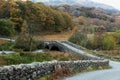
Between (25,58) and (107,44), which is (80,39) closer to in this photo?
(107,44)

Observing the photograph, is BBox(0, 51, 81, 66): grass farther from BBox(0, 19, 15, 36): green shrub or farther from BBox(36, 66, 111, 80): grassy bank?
BBox(0, 19, 15, 36): green shrub

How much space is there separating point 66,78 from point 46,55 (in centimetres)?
3888

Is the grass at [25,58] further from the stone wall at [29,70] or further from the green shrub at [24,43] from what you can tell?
the green shrub at [24,43]

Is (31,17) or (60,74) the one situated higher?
(60,74)

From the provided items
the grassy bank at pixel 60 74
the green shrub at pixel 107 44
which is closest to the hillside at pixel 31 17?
the green shrub at pixel 107 44

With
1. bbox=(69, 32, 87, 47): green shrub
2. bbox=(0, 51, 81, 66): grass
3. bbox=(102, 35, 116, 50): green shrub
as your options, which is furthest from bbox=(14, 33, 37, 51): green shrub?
bbox=(0, 51, 81, 66): grass

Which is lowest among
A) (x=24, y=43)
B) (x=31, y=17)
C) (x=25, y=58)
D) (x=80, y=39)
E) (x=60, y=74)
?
(x=80, y=39)

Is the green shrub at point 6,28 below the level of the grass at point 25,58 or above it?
below

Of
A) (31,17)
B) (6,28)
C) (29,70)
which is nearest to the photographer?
(29,70)

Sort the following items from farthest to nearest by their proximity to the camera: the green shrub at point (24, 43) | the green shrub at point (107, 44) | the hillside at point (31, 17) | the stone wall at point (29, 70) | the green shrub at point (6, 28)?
the hillside at point (31, 17) < the green shrub at point (6, 28) < the green shrub at point (107, 44) < the green shrub at point (24, 43) < the stone wall at point (29, 70)

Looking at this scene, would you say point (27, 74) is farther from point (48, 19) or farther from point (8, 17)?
point (48, 19)

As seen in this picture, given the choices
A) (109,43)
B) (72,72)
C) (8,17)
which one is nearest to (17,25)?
(8,17)

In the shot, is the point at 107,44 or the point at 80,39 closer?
the point at 107,44

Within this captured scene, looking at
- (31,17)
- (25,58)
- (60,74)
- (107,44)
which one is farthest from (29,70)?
(31,17)
